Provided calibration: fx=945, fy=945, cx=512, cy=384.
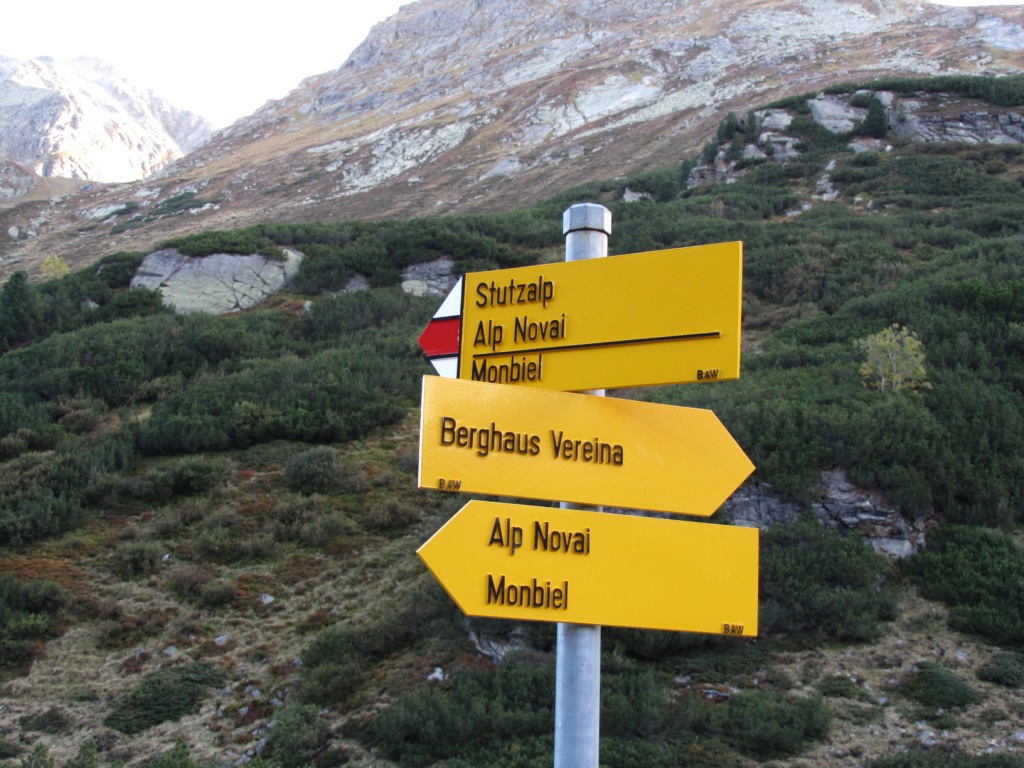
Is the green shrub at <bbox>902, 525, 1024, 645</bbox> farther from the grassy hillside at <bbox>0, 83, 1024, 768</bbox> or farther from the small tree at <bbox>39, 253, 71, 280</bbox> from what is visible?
the small tree at <bbox>39, 253, 71, 280</bbox>

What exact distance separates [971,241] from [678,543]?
22.5 meters

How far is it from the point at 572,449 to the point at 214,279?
915 inches

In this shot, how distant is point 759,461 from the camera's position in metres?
11.1

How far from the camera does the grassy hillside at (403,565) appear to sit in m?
7.55

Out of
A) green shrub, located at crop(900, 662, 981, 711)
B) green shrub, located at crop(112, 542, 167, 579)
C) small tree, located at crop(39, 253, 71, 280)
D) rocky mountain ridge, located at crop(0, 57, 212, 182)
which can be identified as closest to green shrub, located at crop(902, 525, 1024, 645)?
green shrub, located at crop(900, 662, 981, 711)

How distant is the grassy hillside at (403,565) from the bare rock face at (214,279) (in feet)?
9.97

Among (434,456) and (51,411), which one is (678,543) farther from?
(51,411)

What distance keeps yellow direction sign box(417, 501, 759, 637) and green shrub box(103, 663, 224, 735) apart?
693 cm

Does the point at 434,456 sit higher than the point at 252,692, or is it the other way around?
the point at 434,456

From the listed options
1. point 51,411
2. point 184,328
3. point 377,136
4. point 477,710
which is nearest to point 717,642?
point 477,710

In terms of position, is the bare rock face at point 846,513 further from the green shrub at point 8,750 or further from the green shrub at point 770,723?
the green shrub at point 8,750

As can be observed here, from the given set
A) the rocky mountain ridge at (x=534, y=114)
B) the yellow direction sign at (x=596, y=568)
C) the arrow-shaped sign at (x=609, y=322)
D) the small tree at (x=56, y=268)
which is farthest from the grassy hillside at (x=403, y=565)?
the rocky mountain ridge at (x=534, y=114)

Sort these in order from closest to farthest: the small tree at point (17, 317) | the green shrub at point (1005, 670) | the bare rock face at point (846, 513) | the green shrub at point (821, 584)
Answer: the green shrub at point (1005, 670)
the green shrub at point (821, 584)
the bare rock face at point (846, 513)
the small tree at point (17, 317)

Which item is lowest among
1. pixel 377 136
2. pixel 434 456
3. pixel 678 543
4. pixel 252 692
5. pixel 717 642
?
pixel 252 692
